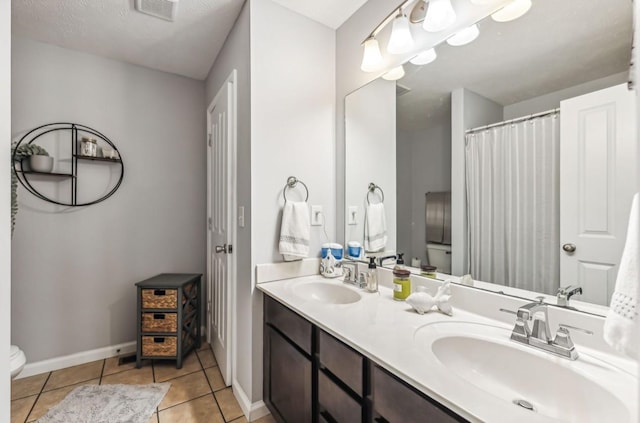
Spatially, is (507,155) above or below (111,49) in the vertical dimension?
below

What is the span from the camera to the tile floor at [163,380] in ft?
5.47

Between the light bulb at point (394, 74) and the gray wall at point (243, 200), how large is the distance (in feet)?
2.53

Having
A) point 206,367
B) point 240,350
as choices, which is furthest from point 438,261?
point 206,367

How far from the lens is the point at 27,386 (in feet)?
6.32

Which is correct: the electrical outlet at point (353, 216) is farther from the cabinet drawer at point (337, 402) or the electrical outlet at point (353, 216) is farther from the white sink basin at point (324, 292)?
the cabinet drawer at point (337, 402)

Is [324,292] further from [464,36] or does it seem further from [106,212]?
[106,212]

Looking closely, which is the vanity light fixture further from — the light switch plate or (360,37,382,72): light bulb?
the light switch plate

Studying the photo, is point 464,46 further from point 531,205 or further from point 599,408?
point 599,408

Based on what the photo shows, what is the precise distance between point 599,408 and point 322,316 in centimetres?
79

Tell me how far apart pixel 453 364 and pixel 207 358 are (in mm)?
2030

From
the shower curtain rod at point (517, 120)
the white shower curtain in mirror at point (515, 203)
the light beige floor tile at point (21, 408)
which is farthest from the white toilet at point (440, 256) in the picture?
the light beige floor tile at point (21, 408)

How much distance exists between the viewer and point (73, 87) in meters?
2.20

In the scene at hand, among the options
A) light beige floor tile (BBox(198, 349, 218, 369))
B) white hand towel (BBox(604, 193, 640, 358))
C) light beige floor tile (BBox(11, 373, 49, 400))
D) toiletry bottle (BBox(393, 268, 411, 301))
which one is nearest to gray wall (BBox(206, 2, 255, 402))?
light beige floor tile (BBox(198, 349, 218, 369))

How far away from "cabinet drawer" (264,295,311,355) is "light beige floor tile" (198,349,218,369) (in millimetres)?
1004
